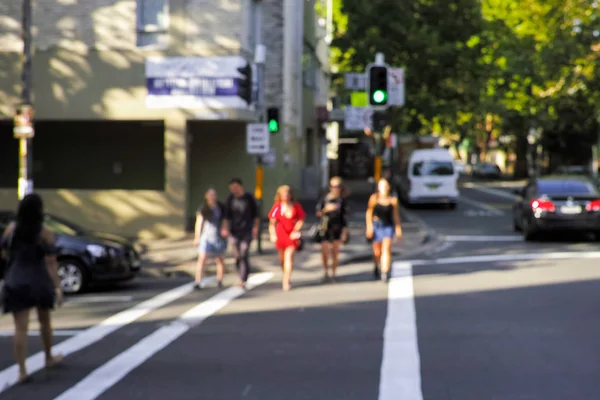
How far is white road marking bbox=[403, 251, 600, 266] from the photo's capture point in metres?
18.9

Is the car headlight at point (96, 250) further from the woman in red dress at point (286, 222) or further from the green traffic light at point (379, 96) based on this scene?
the green traffic light at point (379, 96)

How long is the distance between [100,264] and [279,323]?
14.8 feet

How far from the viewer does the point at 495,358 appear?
912cm

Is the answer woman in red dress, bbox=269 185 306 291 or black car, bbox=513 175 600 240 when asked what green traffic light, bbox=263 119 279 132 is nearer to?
woman in red dress, bbox=269 185 306 291

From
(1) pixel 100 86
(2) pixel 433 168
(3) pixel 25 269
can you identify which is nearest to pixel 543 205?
(1) pixel 100 86

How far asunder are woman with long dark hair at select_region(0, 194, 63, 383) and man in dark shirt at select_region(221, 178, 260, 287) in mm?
6693

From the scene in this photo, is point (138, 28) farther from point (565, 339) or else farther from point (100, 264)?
point (565, 339)

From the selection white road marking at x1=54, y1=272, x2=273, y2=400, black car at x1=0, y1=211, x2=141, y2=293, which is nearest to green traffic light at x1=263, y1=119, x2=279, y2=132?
black car at x1=0, y1=211, x2=141, y2=293

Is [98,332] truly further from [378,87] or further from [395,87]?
[395,87]

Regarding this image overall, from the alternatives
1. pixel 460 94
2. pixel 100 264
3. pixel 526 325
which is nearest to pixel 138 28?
pixel 100 264

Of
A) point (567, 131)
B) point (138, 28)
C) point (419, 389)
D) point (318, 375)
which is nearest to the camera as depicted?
point (419, 389)

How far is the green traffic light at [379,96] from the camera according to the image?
19766 mm

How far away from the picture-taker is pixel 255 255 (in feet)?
65.4

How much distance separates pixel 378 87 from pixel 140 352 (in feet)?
36.3
